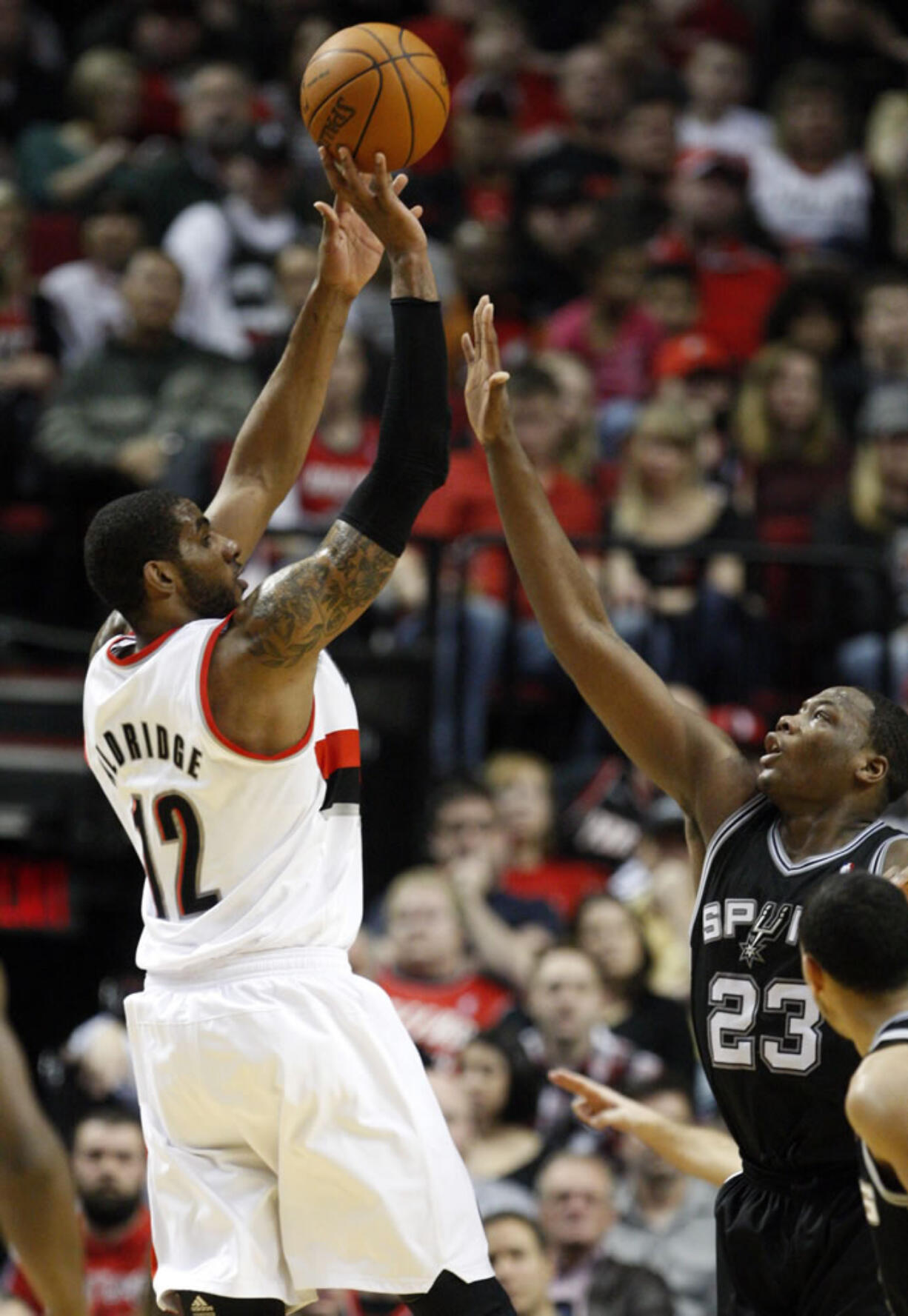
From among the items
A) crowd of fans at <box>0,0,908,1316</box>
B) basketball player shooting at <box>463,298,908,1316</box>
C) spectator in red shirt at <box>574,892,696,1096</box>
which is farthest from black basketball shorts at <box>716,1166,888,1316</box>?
spectator in red shirt at <box>574,892,696,1096</box>

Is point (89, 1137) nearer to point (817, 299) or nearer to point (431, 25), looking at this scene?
point (817, 299)

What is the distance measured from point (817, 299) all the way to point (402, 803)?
135 inches

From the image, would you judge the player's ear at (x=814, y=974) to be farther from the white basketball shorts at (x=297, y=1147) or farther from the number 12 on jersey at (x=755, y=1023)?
the white basketball shorts at (x=297, y=1147)

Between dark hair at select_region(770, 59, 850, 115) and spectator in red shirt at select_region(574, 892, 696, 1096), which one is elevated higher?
dark hair at select_region(770, 59, 850, 115)

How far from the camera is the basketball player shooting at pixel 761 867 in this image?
4.10m

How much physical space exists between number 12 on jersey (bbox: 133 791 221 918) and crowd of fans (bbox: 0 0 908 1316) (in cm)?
260

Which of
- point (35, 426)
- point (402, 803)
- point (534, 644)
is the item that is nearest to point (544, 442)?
point (534, 644)

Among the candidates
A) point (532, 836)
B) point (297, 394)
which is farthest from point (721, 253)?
point (297, 394)

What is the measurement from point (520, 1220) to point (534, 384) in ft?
12.1

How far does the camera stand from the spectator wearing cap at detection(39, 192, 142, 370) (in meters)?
10.5

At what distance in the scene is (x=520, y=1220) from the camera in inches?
257

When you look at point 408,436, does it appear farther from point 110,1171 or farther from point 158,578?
point 110,1171

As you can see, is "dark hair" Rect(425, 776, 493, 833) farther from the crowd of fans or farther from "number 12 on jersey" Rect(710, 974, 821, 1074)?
"number 12 on jersey" Rect(710, 974, 821, 1074)

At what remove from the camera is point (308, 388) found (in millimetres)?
5121
